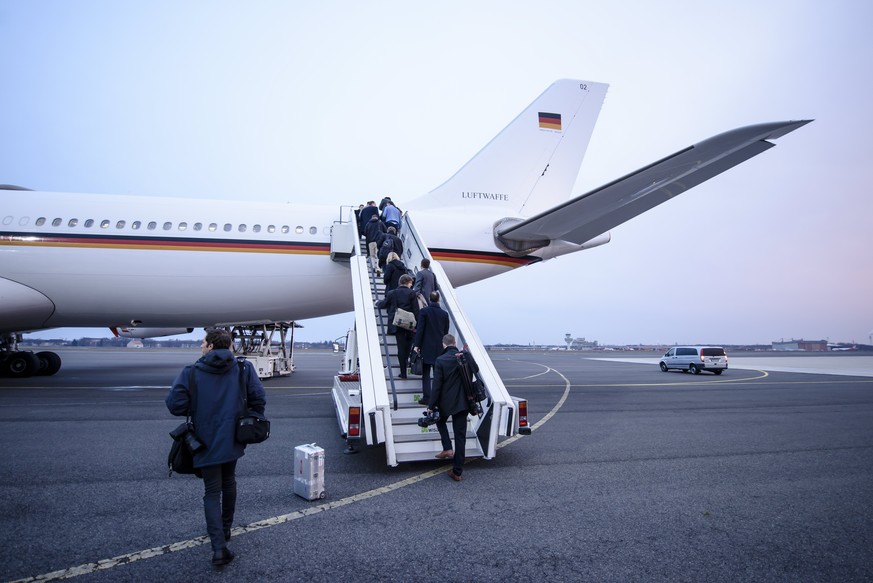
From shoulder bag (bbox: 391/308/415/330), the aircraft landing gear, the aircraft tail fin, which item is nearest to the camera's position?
shoulder bag (bbox: 391/308/415/330)

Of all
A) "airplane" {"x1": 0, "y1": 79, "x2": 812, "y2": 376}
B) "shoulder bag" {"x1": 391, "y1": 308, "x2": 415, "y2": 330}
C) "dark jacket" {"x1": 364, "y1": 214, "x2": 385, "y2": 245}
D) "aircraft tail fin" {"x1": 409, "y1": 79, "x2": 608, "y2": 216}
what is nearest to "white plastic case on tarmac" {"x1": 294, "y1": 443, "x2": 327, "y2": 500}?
"shoulder bag" {"x1": 391, "y1": 308, "x2": 415, "y2": 330}

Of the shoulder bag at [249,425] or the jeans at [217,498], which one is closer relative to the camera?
the jeans at [217,498]

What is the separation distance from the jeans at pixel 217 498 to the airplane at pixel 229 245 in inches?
346

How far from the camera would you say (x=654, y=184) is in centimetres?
914

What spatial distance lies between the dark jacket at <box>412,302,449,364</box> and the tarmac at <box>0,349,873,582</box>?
1487 millimetres

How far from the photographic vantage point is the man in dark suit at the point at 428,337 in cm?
688

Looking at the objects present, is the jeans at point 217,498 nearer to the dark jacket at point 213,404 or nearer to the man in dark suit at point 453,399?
the dark jacket at point 213,404

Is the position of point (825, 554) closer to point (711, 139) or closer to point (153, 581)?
point (153, 581)

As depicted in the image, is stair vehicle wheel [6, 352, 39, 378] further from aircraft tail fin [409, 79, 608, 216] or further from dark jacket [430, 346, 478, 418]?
dark jacket [430, 346, 478, 418]

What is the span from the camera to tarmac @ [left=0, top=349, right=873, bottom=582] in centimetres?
351

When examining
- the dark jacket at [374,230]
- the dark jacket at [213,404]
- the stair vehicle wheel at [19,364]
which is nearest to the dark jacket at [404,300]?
the dark jacket at [374,230]

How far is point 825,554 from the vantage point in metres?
3.77

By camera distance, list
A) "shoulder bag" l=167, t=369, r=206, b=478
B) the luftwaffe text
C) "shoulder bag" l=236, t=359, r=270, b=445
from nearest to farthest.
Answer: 1. "shoulder bag" l=167, t=369, r=206, b=478
2. "shoulder bag" l=236, t=359, r=270, b=445
3. the luftwaffe text

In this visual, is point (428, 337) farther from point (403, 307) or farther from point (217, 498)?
point (217, 498)
